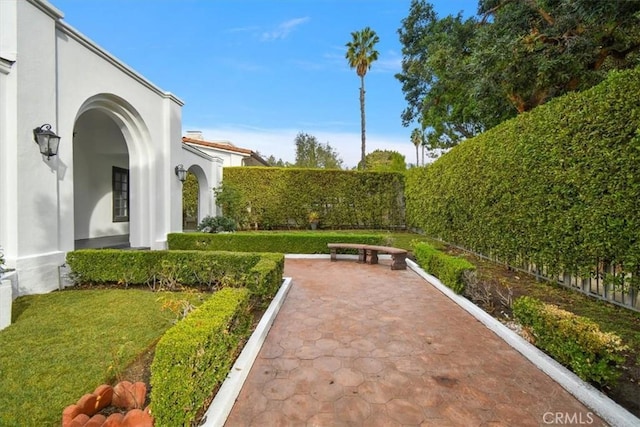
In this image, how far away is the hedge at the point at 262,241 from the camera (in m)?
9.14

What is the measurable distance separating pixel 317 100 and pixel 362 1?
9.15m

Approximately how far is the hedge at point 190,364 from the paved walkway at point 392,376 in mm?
373

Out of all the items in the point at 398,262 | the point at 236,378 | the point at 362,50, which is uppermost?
the point at 362,50

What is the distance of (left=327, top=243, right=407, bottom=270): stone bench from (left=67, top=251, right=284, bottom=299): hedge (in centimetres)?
360

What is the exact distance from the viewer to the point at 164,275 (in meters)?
6.16

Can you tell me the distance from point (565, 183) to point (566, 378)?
3706 millimetres

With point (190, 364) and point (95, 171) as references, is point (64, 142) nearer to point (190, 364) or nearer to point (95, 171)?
point (95, 171)

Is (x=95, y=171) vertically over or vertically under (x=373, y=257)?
over

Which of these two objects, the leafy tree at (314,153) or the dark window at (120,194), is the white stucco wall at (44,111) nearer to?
the dark window at (120,194)

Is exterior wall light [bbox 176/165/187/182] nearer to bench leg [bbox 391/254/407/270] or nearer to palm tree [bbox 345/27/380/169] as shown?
bench leg [bbox 391/254/407/270]

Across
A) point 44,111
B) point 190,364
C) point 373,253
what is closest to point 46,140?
point 44,111

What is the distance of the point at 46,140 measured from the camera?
5242 mm

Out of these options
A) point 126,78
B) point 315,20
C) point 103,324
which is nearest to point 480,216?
point 103,324

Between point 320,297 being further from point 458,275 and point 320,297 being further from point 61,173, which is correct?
point 61,173
